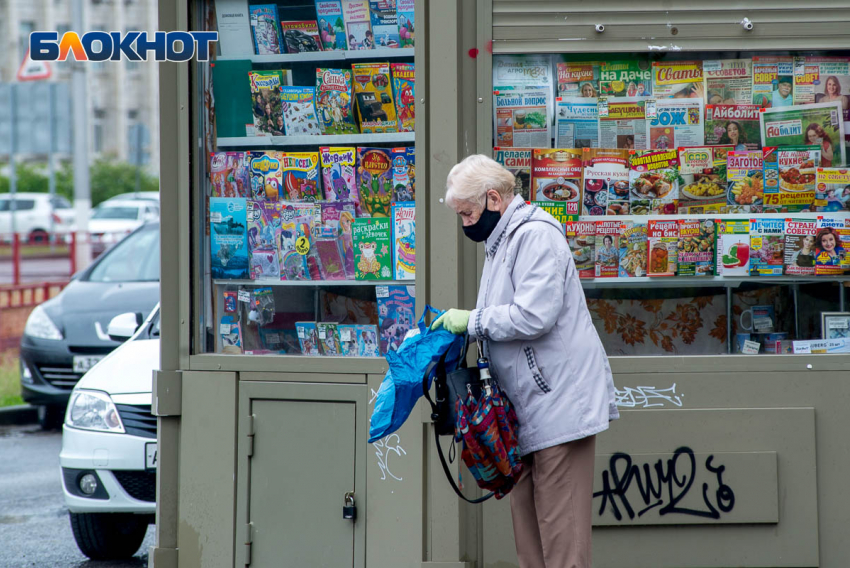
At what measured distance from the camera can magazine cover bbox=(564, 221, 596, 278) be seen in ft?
13.6

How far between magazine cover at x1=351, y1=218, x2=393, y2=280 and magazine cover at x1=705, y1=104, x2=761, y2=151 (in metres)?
1.53

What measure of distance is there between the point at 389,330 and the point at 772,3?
2.24 m

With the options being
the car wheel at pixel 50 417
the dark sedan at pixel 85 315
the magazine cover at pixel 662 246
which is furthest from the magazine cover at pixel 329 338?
the car wheel at pixel 50 417

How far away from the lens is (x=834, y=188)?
161 inches

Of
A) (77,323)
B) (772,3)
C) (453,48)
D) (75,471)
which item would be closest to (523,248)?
(453,48)

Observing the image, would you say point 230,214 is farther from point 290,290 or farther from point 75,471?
point 75,471

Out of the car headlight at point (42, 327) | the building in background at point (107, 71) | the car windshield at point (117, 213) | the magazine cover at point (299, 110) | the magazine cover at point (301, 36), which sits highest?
the building in background at point (107, 71)

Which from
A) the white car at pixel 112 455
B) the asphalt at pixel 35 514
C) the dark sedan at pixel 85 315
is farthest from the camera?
the dark sedan at pixel 85 315

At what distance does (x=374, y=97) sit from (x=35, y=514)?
3974 mm

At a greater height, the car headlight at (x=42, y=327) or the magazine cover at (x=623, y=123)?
the magazine cover at (x=623, y=123)

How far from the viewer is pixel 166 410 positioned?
4.19 meters

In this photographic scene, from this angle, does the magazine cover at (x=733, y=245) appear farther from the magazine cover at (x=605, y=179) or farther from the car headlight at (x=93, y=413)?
the car headlight at (x=93, y=413)

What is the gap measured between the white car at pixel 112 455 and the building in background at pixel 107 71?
113ft

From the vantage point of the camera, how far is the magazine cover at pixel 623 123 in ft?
13.6
